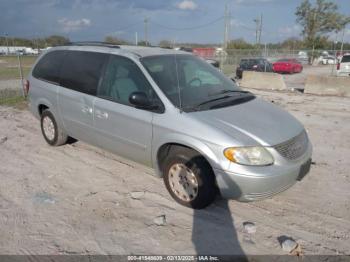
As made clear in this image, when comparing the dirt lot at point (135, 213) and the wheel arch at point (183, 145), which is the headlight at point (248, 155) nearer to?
the wheel arch at point (183, 145)

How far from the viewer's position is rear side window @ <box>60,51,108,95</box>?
4.62 metres

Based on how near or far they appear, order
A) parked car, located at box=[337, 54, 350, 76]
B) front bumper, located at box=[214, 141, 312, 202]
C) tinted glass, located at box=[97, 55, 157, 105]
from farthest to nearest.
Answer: parked car, located at box=[337, 54, 350, 76]
tinted glass, located at box=[97, 55, 157, 105]
front bumper, located at box=[214, 141, 312, 202]

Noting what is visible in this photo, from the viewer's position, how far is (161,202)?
12.9 feet

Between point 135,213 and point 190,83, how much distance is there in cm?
182

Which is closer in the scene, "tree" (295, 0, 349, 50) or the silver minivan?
the silver minivan

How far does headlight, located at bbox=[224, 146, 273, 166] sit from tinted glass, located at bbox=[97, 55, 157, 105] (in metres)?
1.23

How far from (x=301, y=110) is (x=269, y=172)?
275 inches

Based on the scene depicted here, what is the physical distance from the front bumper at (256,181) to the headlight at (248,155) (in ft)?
0.21

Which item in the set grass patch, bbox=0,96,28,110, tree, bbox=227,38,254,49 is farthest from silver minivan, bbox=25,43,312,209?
tree, bbox=227,38,254,49

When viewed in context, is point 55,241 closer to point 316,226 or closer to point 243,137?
point 243,137

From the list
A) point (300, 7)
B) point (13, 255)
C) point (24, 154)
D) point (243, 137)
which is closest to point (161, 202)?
point (243, 137)

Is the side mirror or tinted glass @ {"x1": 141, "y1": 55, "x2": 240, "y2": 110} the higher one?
tinted glass @ {"x1": 141, "y1": 55, "x2": 240, "y2": 110}

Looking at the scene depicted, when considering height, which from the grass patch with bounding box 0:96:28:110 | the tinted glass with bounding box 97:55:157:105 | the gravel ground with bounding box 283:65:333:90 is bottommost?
the gravel ground with bounding box 283:65:333:90

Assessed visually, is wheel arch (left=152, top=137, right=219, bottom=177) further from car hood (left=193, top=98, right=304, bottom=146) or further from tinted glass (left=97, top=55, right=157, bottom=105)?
tinted glass (left=97, top=55, right=157, bottom=105)
